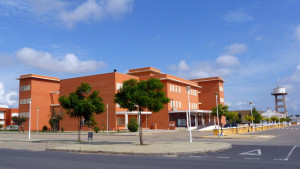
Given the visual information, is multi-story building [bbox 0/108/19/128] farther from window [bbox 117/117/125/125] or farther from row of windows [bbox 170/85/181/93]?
row of windows [bbox 170/85/181/93]

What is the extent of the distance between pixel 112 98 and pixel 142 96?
35230 mm

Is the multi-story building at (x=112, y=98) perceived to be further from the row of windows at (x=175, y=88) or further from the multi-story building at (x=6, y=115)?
the multi-story building at (x=6, y=115)

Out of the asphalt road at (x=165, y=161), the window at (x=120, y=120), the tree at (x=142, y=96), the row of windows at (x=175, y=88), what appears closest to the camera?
the asphalt road at (x=165, y=161)

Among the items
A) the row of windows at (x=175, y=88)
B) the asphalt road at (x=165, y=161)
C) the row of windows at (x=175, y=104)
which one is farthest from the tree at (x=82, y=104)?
the row of windows at (x=175, y=88)

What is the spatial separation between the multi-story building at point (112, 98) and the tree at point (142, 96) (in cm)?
3046

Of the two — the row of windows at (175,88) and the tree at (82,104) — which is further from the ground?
the row of windows at (175,88)

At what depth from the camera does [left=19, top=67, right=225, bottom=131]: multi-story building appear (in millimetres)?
54969

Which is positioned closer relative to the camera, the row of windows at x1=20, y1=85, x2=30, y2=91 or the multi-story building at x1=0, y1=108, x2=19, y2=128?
the row of windows at x1=20, y1=85, x2=30, y2=91

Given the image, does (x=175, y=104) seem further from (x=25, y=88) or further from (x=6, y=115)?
(x=6, y=115)

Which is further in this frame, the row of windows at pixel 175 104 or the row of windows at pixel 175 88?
the row of windows at pixel 175 88

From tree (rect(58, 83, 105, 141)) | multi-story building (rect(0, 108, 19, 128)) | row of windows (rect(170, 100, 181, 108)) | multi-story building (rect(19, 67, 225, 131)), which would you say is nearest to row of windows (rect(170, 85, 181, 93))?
multi-story building (rect(19, 67, 225, 131))

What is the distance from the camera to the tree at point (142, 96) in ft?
66.5

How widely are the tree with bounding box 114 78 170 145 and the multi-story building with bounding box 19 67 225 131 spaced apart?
30.5 m

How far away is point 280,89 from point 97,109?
393 feet
